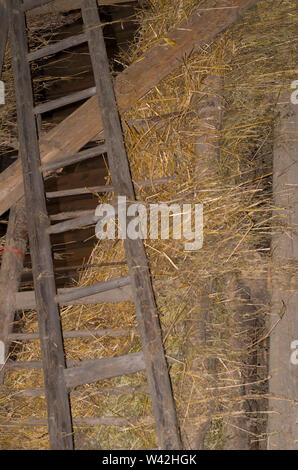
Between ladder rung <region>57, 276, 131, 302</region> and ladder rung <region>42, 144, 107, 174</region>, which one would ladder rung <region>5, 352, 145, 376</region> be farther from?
ladder rung <region>42, 144, 107, 174</region>

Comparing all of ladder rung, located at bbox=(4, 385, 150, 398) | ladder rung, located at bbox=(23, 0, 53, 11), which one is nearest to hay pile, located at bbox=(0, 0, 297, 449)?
ladder rung, located at bbox=(4, 385, 150, 398)

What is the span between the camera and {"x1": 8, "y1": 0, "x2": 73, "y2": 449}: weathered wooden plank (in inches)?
102

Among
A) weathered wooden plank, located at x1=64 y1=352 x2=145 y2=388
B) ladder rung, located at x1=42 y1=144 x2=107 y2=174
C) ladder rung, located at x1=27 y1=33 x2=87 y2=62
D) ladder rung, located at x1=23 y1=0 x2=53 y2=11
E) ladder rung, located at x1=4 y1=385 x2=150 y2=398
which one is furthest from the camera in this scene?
ladder rung, located at x1=23 y1=0 x2=53 y2=11

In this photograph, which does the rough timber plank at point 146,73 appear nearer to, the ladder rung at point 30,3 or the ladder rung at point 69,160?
the ladder rung at point 69,160

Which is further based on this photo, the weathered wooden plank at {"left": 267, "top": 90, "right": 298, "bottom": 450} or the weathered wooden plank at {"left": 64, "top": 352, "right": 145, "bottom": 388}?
the weathered wooden plank at {"left": 64, "top": 352, "right": 145, "bottom": 388}

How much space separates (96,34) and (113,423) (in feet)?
7.79

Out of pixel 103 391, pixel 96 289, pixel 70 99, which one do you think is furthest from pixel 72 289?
pixel 70 99

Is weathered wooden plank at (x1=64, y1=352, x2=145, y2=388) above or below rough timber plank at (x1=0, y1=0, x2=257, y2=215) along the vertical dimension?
below

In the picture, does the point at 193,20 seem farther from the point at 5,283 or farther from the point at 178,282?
the point at 5,283

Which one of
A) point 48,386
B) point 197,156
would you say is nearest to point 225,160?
point 197,156

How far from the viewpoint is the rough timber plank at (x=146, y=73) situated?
3.12 meters

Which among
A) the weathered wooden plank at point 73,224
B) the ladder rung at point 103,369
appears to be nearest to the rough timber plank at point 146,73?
the weathered wooden plank at point 73,224

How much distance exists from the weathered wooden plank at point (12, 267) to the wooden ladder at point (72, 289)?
71 millimetres

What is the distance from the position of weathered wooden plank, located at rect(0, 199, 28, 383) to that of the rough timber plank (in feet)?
1.73
